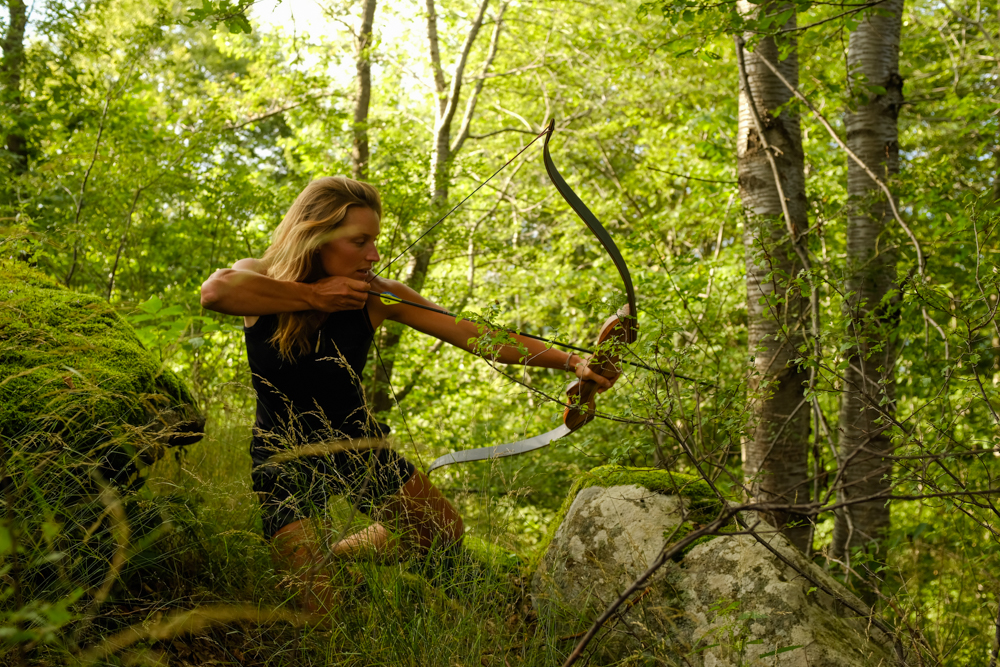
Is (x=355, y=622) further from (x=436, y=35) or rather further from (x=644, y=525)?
(x=436, y=35)

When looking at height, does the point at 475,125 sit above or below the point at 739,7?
above

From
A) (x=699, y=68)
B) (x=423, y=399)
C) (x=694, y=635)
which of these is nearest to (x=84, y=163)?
(x=423, y=399)

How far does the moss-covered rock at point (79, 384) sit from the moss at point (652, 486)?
57.9 inches

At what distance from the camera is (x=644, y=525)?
101 inches

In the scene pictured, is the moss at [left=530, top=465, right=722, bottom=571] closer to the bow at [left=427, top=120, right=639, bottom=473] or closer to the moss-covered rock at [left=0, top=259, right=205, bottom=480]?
the bow at [left=427, top=120, right=639, bottom=473]

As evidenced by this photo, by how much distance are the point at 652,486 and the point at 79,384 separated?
202 cm

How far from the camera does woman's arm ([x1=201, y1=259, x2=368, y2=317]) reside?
104 inches

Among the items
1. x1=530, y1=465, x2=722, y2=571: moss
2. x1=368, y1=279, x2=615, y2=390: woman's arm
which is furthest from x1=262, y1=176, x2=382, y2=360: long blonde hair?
x1=530, y1=465, x2=722, y2=571: moss

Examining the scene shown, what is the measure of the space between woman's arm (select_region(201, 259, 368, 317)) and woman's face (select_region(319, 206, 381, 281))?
0.31ft

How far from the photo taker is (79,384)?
229cm

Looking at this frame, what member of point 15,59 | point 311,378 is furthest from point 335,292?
point 15,59

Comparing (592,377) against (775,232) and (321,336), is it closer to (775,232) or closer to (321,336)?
(321,336)

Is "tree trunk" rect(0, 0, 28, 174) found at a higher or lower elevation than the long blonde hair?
higher

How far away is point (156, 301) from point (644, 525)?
102 inches
